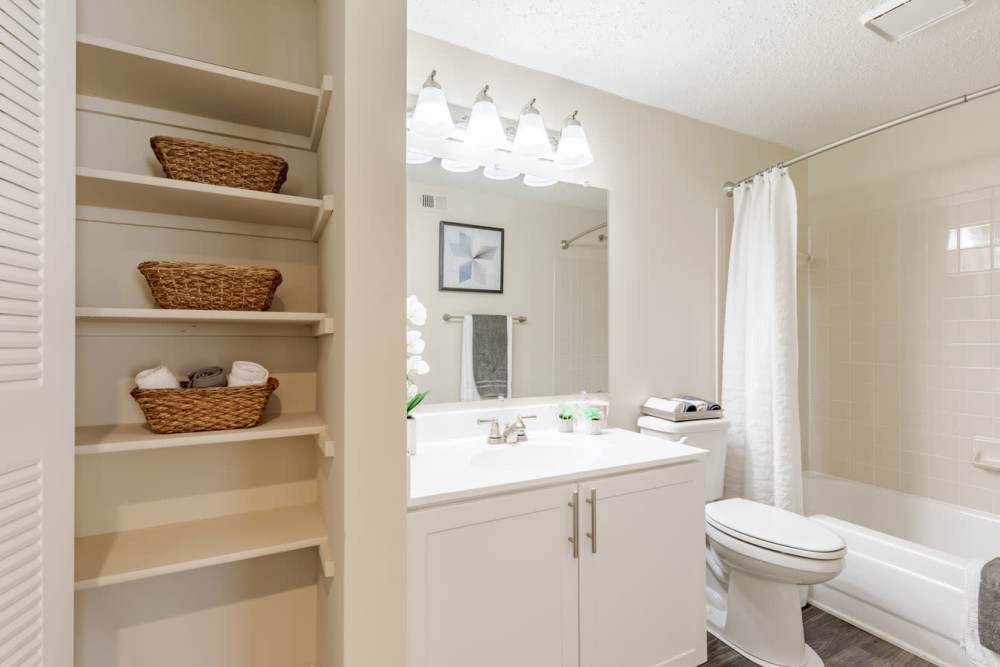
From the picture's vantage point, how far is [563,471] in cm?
148

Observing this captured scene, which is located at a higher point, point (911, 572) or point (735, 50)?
point (735, 50)

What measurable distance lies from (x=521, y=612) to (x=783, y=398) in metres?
1.60

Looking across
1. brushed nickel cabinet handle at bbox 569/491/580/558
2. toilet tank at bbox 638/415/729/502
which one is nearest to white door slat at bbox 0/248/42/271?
brushed nickel cabinet handle at bbox 569/491/580/558

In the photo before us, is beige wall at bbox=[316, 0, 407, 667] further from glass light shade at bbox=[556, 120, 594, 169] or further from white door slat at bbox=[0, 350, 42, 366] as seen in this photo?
glass light shade at bbox=[556, 120, 594, 169]

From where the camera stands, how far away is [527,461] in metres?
1.82

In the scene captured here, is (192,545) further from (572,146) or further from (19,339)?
(572,146)

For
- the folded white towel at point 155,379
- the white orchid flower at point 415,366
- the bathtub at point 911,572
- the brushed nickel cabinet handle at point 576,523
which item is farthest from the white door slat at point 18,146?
the bathtub at point 911,572

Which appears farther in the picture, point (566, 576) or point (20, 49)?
point (566, 576)

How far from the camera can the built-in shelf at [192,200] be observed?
1085mm

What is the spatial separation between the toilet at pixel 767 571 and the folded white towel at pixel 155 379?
183 centimetres

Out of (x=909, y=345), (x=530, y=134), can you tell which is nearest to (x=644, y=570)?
(x=530, y=134)

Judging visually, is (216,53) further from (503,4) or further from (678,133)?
(678,133)

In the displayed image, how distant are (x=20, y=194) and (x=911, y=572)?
9.55ft

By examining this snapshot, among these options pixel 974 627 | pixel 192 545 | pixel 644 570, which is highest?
pixel 192 545
